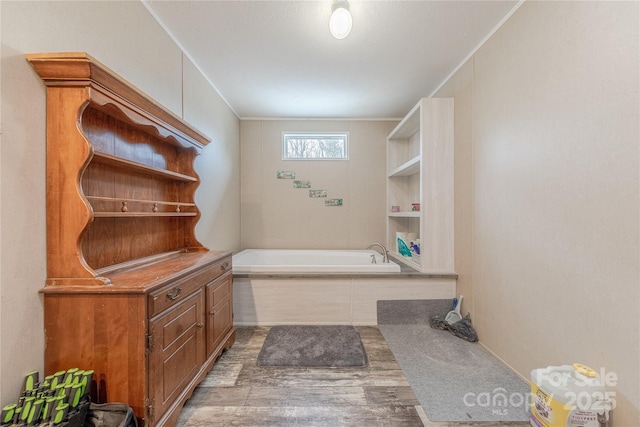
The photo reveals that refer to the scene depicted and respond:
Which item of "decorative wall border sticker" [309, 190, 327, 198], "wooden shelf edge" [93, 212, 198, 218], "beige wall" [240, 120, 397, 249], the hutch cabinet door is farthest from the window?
the hutch cabinet door

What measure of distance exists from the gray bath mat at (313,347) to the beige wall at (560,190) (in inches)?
42.8

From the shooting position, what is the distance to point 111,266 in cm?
133

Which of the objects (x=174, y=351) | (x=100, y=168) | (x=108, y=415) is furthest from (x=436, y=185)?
(x=108, y=415)

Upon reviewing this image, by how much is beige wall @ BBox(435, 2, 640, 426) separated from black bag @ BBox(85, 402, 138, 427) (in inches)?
82.1

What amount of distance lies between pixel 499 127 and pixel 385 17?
1134 millimetres

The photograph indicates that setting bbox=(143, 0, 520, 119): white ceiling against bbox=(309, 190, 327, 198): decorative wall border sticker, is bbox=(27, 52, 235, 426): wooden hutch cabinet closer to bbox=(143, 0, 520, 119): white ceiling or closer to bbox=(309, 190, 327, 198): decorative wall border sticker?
bbox=(143, 0, 520, 119): white ceiling

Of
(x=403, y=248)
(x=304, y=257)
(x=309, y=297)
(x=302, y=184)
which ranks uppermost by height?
(x=302, y=184)

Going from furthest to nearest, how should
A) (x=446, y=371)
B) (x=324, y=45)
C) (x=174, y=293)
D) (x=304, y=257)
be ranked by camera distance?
(x=304, y=257), (x=324, y=45), (x=446, y=371), (x=174, y=293)

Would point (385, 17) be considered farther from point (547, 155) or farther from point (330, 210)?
point (330, 210)

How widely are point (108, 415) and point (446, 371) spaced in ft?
6.21

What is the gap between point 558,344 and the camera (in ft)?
4.58

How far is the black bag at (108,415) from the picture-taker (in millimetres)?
1000

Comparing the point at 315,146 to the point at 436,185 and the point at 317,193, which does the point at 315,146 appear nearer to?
the point at 317,193

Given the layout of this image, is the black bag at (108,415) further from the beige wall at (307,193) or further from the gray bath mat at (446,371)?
the beige wall at (307,193)
